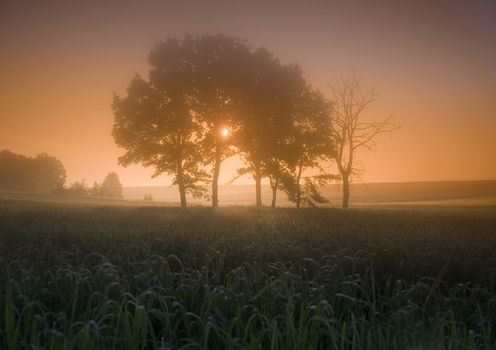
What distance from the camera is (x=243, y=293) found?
16.6ft

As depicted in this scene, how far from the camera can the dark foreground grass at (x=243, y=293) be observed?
4.00 m

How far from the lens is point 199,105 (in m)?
31.3

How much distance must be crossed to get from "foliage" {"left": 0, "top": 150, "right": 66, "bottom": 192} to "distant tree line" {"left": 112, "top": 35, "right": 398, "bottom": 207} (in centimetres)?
6134

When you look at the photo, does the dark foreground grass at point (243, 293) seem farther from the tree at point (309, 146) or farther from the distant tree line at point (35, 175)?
the distant tree line at point (35, 175)

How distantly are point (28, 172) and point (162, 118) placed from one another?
229ft

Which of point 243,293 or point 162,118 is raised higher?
point 162,118

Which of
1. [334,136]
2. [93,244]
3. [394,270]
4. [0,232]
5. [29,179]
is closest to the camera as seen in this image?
[394,270]

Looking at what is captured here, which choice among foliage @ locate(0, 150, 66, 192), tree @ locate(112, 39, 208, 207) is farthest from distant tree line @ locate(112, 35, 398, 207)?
foliage @ locate(0, 150, 66, 192)

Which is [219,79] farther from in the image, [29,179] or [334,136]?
[29,179]

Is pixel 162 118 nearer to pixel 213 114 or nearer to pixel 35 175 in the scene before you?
pixel 213 114

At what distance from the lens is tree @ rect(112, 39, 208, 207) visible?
30812 millimetres

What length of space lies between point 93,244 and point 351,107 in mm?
35350

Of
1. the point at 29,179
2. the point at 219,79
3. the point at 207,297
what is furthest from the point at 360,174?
the point at 29,179

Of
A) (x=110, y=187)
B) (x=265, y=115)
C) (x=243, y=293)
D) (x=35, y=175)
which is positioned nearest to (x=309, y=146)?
(x=265, y=115)
